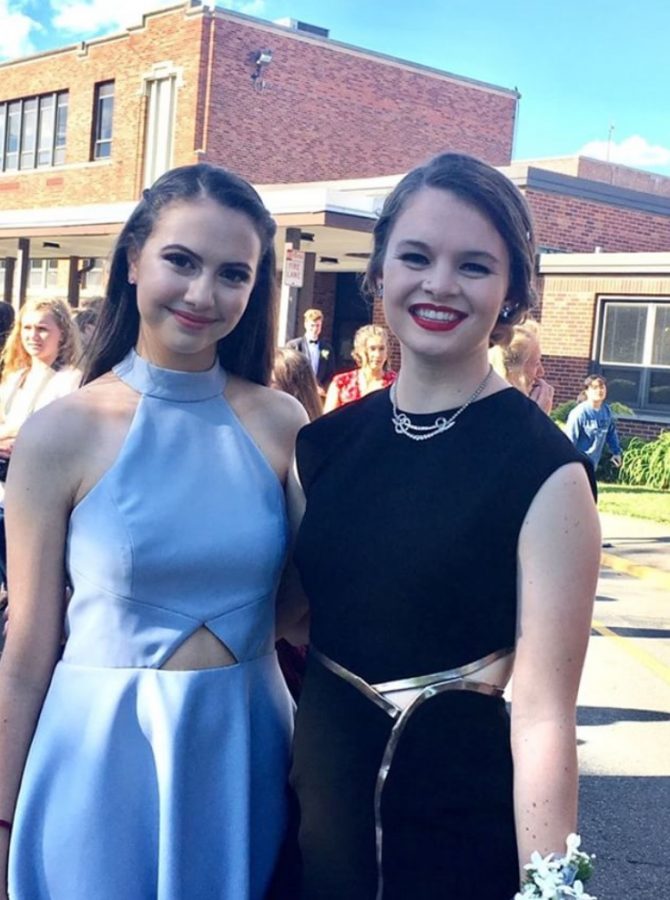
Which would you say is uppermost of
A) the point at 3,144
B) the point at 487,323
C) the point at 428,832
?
the point at 3,144

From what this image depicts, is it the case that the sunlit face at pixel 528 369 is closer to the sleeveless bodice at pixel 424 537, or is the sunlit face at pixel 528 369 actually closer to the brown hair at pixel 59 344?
the brown hair at pixel 59 344

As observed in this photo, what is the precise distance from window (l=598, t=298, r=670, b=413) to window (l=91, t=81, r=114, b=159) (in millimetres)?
15585

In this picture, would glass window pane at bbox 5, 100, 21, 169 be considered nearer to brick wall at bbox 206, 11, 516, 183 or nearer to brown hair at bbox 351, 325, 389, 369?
Answer: brick wall at bbox 206, 11, 516, 183

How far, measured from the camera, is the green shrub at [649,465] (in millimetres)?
17797

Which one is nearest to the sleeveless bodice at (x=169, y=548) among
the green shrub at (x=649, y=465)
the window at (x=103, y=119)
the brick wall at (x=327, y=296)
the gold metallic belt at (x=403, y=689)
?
the gold metallic belt at (x=403, y=689)

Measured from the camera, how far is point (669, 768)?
18.3ft

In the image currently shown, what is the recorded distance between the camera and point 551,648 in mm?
1776

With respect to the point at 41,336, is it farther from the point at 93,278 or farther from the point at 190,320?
the point at 93,278

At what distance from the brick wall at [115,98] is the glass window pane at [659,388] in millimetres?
12793

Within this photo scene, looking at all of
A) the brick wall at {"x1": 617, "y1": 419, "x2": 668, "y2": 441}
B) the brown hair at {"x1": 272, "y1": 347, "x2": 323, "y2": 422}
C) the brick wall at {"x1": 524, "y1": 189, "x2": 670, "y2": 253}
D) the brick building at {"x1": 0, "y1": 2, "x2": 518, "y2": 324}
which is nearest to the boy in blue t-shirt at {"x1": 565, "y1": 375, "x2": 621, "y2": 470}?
the brick wall at {"x1": 617, "y1": 419, "x2": 668, "y2": 441}

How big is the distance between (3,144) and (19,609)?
33.7m

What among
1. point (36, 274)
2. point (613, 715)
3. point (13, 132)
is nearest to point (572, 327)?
point (613, 715)

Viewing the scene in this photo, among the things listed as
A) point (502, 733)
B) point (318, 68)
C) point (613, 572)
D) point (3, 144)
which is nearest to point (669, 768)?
point (502, 733)

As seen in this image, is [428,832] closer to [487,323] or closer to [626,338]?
[487,323]
